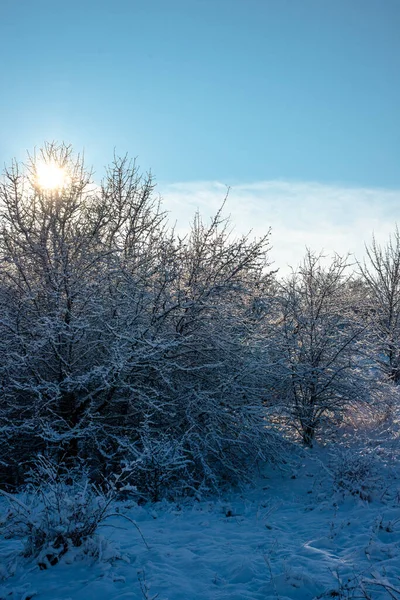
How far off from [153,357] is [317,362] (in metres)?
4.18

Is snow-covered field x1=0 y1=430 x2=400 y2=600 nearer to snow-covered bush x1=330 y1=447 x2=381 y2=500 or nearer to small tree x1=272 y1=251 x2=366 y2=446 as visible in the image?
snow-covered bush x1=330 y1=447 x2=381 y2=500

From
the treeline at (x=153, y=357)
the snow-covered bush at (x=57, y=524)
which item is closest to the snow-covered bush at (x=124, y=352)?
the treeline at (x=153, y=357)

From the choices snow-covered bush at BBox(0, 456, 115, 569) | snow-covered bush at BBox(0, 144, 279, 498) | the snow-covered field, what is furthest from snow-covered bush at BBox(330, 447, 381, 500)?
snow-covered bush at BBox(0, 456, 115, 569)

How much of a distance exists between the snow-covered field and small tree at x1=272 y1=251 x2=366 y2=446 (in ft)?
8.63

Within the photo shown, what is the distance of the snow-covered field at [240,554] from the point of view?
3656mm

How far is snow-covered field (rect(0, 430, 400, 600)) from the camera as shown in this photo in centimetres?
366

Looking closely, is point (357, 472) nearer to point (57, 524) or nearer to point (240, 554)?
point (240, 554)

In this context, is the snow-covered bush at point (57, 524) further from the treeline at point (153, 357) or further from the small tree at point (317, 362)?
the small tree at point (317, 362)

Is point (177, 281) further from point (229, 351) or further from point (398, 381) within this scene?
point (398, 381)

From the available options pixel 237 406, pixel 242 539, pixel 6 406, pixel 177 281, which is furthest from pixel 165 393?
pixel 242 539

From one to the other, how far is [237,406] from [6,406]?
4.31 m

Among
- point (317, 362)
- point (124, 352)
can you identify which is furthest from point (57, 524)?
point (317, 362)

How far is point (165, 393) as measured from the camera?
28.6ft

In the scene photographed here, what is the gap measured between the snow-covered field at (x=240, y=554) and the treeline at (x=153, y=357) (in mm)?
1254
